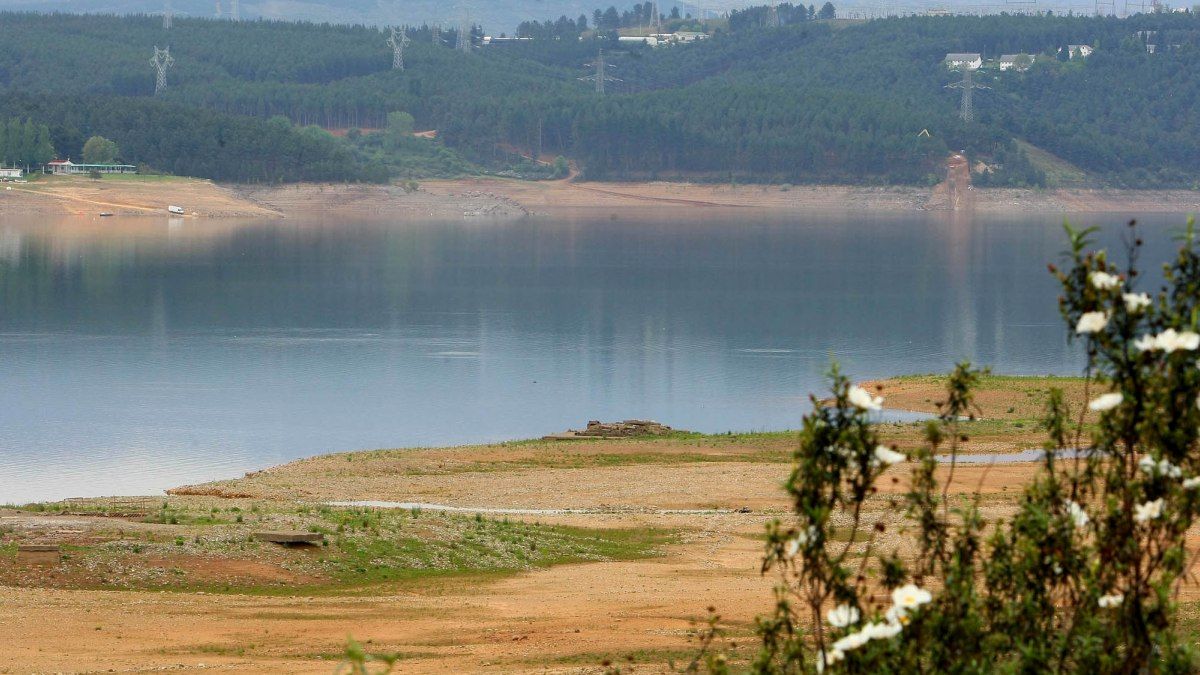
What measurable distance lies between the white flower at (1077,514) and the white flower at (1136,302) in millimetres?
1201

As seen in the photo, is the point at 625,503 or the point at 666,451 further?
the point at 666,451

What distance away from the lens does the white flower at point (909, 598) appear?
8820 mm

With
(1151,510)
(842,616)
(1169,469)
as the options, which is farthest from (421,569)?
(1169,469)

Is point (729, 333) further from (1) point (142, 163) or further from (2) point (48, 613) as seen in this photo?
(1) point (142, 163)

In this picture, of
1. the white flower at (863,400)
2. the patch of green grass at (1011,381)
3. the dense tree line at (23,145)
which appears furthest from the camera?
the dense tree line at (23,145)

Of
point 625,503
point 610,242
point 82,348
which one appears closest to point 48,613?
point 625,503

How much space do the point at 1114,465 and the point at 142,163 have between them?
198659 millimetres

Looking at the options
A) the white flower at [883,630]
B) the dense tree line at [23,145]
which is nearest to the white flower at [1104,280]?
the white flower at [883,630]

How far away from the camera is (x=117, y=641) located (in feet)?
63.9

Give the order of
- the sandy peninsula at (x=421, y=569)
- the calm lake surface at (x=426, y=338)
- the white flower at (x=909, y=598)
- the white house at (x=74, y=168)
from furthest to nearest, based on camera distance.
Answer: the white house at (x=74, y=168) < the calm lake surface at (x=426, y=338) < the sandy peninsula at (x=421, y=569) < the white flower at (x=909, y=598)

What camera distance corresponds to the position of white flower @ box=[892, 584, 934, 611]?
28.9 feet

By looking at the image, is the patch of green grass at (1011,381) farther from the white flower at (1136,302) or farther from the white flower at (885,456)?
the white flower at (885,456)

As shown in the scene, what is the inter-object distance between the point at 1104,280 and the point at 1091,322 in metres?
0.32

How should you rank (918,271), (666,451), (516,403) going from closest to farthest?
(666,451) → (516,403) → (918,271)
